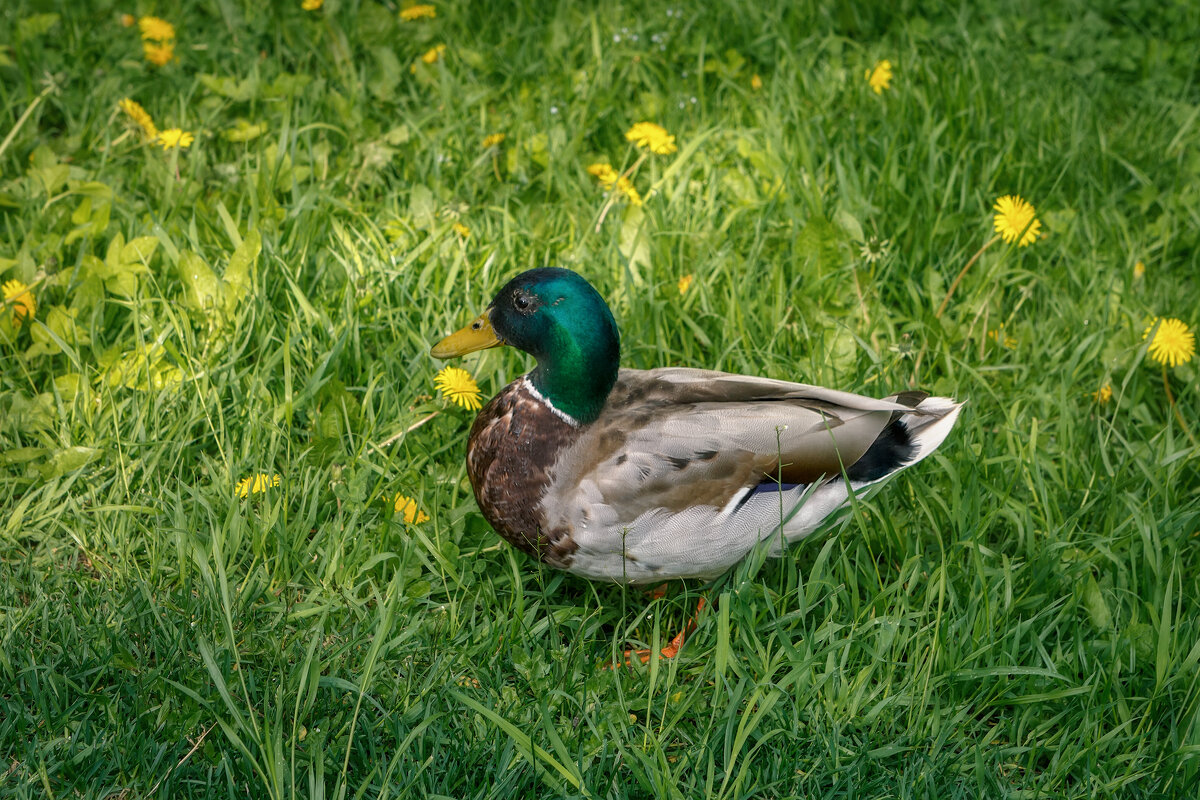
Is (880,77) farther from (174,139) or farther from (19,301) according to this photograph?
(19,301)

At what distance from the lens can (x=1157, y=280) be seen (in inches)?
151

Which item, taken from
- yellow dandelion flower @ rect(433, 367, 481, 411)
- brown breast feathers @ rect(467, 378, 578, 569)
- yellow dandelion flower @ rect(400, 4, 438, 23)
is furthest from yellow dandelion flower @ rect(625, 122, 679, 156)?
brown breast feathers @ rect(467, 378, 578, 569)

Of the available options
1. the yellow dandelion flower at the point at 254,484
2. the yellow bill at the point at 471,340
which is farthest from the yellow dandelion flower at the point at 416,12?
the yellow dandelion flower at the point at 254,484

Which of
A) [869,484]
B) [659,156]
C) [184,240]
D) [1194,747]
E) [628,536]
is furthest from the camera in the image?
[659,156]

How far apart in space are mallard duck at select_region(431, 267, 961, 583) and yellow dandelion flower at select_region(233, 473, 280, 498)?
1.77 feet

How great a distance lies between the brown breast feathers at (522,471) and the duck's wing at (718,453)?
0.04 meters

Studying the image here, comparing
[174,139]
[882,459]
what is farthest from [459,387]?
[174,139]

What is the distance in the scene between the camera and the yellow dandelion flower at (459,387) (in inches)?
114

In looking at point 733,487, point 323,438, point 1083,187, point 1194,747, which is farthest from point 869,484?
point 1083,187

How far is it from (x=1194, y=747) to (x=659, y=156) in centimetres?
266

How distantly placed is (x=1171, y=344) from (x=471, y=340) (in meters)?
2.04

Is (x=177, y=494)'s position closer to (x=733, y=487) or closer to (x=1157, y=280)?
(x=733, y=487)

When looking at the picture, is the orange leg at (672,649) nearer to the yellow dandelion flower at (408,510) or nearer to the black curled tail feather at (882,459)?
the black curled tail feather at (882,459)

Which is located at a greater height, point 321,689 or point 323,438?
point 323,438
